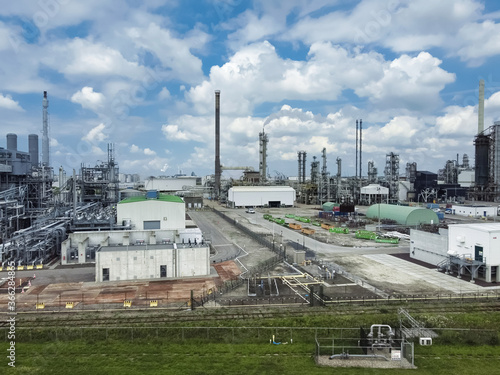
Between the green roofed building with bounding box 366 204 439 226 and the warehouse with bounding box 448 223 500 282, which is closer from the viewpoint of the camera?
the warehouse with bounding box 448 223 500 282

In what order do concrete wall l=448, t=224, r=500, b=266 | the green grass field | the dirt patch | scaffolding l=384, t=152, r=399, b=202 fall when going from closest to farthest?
1. the green grass field
2. the dirt patch
3. concrete wall l=448, t=224, r=500, b=266
4. scaffolding l=384, t=152, r=399, b=202

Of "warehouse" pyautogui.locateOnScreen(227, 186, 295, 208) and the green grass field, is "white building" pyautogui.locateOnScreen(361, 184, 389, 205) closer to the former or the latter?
"warehouse" pyautogui.locateOnScreen(227, 186, 295, 208)

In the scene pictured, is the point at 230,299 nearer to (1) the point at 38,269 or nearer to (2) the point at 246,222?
(1) the point at 38,269

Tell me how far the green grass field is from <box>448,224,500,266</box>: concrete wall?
826 centimetres

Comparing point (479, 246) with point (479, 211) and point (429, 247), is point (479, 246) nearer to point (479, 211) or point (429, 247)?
point (429, 247)

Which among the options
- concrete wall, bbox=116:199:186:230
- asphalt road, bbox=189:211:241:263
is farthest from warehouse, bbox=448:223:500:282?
concrete wall, bbox=116:199:186:230

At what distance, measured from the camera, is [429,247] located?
3228cm

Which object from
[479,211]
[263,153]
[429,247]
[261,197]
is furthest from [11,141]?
[479,211]

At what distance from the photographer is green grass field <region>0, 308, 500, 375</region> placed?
1452cm

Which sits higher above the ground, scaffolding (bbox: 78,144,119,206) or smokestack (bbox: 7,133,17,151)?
smokestack (bbox: 7,133,17,151)

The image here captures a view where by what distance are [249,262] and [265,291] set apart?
881 cm

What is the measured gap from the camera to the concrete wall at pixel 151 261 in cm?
2648

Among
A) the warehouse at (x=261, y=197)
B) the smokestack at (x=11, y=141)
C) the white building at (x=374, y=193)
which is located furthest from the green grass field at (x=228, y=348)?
the white building at (x=374, y=193)

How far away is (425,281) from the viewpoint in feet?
87.7
